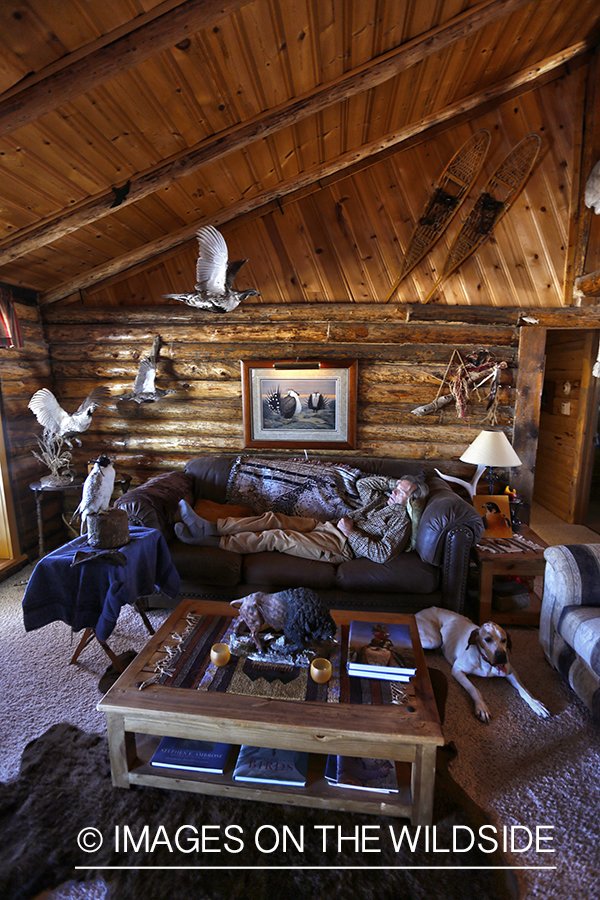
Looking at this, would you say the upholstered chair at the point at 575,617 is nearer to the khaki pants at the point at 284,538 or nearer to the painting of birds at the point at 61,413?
the khaki pants at the point at 284,538

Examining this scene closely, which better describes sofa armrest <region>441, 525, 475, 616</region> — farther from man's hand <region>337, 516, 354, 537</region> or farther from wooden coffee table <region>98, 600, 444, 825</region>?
wooden coffee table <region>98, 600, 444, 825</region>

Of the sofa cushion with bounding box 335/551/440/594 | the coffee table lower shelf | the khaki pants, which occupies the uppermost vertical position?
the khaki pants

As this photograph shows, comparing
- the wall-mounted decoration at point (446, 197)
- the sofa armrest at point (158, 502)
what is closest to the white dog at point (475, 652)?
the sofa armrest at point (158, 502)

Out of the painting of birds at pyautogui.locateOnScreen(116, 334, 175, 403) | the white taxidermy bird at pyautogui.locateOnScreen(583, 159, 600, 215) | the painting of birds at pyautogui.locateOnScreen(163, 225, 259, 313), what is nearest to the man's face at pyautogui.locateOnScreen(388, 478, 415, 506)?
the painting of birds at pyautogui.locateOnScreen(163, 225, 259, 313)

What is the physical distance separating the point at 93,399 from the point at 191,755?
321 cm

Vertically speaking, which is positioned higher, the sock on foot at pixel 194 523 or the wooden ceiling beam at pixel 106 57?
the wooden ceiling beam at pixel 106 57

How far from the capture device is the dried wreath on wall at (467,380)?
399 centimetres

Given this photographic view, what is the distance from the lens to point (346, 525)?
10.9ft

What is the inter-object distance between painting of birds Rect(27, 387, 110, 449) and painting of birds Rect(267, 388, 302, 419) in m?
1.59

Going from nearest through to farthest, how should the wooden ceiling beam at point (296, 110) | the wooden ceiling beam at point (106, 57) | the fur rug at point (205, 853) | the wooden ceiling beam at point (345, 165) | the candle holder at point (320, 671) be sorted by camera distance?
1. the fur rug at point (205, 853)
2. the candle holder at point (320, 671)
3. the wooden ceiling beam at point (106, 57)
4. the wooden ceiling beam at point (296, 110)
5. the wooden ceiling beam at point (345, 165)

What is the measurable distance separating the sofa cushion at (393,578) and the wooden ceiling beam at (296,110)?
298 centimetres

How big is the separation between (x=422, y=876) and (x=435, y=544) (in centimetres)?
172

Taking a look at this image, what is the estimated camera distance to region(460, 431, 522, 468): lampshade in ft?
10.8

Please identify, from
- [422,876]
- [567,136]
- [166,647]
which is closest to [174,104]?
[166,647]
